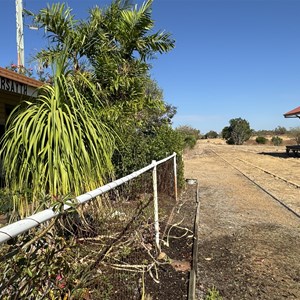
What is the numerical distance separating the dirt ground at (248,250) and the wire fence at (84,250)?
694mm

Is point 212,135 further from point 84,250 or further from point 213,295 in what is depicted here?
point 84,250

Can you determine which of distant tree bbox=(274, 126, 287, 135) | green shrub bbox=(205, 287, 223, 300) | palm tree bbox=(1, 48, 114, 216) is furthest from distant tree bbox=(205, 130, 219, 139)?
palm tree bbox=(1, 48, 114, 216)

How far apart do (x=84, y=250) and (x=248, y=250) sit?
265 centimetres

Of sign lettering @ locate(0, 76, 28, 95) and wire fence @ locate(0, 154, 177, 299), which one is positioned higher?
sign lettering @ locate(0, 76, 28, 95)

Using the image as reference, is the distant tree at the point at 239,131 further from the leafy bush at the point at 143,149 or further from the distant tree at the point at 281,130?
the leafy bush at the point at 143,149

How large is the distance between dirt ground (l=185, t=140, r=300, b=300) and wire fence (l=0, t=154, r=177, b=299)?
2.28 ft

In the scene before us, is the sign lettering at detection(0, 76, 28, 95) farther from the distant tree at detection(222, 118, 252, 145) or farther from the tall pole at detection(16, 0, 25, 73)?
the distant tree at detection(222, 118, 252, 145)

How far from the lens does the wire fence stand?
1.42m

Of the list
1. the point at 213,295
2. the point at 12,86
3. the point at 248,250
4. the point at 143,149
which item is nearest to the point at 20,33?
the point at 12,86

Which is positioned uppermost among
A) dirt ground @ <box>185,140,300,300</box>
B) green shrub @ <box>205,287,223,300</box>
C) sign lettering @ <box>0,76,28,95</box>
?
sign lettering @ <box>0,76,28,95</box>

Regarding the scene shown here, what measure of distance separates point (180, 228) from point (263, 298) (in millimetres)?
2287

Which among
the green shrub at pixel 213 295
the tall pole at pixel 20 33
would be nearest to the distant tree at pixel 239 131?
the tall pole at pixel 20 33

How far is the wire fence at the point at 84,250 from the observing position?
4.67 feet

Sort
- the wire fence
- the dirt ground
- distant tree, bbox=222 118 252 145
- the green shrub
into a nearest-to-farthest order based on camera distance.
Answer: the wire fence → the green shrub → the dirt ground → distant tree, bbox=222 118 252 145
